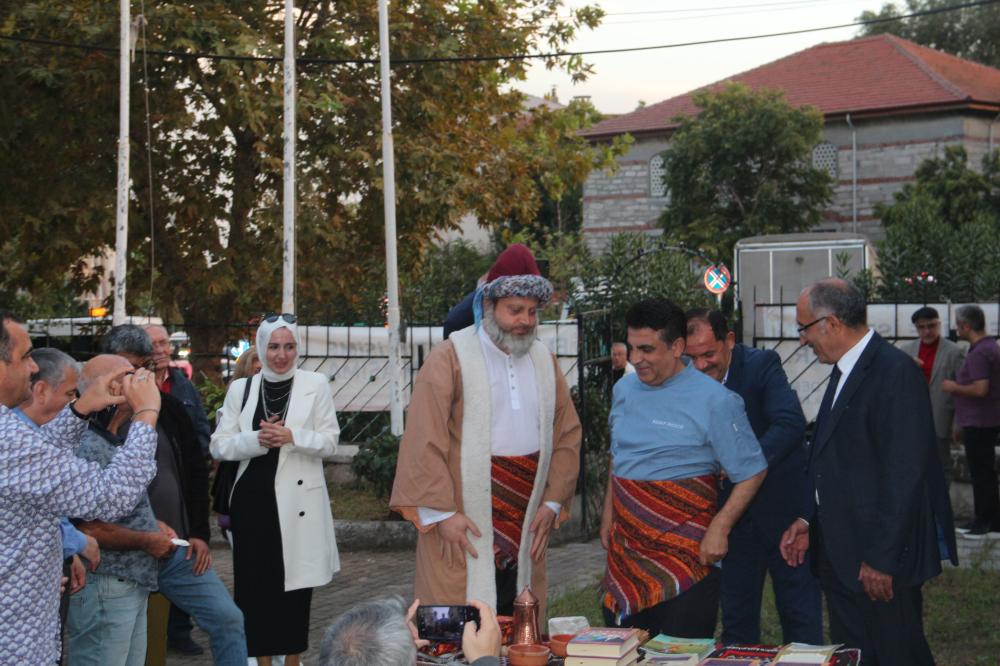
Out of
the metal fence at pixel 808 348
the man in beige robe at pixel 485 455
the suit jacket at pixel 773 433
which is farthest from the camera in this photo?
the metal fence at pixel 808 348

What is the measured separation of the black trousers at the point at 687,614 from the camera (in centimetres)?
495

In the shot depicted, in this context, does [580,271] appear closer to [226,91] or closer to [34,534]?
[226,91]

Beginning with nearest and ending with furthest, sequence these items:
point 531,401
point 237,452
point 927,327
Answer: point 531,401 < point 237,452 < point 927,327

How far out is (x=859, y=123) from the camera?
143ft

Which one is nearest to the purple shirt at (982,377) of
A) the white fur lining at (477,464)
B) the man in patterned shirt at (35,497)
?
the white fur lining at (477,464)

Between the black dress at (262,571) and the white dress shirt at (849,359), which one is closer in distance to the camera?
the white dress shirt at (849,359)

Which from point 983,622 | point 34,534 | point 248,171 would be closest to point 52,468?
point 34,534

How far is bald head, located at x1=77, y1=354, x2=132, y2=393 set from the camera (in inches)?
179

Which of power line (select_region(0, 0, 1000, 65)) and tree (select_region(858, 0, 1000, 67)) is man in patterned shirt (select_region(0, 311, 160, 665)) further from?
tree (select_region(858, 0, 1000, 67))

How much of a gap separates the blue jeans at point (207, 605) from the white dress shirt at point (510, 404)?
147 cm

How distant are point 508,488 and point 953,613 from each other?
391 cm

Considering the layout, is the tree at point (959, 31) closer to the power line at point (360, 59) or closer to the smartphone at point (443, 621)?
the power line at point (360, 59)

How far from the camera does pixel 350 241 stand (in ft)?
62.0

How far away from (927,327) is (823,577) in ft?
21.2
